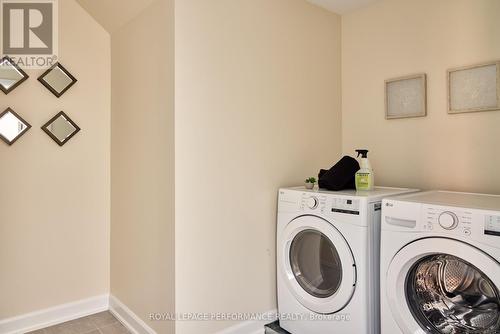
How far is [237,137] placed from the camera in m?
2.00

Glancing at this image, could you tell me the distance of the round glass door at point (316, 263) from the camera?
6.05ft

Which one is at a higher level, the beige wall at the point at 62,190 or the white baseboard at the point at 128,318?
the beige wall at the point at 62,190

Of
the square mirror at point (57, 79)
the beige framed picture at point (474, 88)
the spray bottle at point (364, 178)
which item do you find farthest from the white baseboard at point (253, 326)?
the square mirror at point (57, 79)

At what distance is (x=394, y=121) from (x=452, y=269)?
1.23 m

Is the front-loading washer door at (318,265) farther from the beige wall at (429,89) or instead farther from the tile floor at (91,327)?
the tile floor at (91,327)

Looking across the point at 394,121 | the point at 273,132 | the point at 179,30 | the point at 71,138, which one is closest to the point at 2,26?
the point at 71,138

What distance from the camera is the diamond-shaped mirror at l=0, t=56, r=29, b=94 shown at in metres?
2.11

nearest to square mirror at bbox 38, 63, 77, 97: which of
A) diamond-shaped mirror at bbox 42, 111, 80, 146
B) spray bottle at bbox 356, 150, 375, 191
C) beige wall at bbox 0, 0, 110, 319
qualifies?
beige wall at bbox 0, 0, 110, 319

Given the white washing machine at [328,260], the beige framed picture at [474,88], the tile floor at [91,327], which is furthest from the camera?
the tile floor at [91,327]

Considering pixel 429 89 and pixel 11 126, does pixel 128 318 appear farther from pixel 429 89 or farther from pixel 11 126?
pixel 429 89

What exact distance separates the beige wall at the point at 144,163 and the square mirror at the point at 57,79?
303 millimetres

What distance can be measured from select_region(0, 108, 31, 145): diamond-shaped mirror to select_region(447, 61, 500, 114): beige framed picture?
276 cm

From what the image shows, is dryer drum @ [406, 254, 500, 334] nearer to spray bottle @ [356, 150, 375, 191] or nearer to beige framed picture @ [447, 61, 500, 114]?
spray bottle @ [356, 150, 375, 191]

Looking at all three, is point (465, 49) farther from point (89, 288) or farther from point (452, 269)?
point (89, 288)
